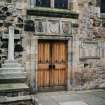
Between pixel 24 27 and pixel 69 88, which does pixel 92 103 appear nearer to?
pixel 69 88

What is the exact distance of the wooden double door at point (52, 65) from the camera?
28.3ft

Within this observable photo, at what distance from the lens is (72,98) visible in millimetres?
7957

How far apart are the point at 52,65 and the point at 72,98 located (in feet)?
5.02

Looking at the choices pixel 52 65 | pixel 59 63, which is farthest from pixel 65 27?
pixel 52 65

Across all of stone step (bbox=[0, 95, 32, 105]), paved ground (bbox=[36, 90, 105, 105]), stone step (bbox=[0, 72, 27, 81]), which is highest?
stone step (bbox=[0, 72, 27, 81])

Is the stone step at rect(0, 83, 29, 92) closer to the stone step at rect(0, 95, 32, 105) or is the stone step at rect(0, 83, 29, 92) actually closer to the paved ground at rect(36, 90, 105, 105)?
the stone step at rect(0, 95, 32, 105)

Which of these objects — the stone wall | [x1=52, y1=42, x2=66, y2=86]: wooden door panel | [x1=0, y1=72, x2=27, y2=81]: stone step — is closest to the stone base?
[x1=0, y1=72, x2=27, y2=81]: stone step

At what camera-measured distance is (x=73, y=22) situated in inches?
350

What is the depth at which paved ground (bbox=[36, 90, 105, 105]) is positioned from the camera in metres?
7.43

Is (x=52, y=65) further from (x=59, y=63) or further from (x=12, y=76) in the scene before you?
(x=12, y=76)

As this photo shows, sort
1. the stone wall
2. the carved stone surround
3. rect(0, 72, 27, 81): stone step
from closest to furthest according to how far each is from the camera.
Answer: rect(0, 72, 27, 81): stone step, the carved stone surround, the stone wall

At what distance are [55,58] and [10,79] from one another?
2.42m

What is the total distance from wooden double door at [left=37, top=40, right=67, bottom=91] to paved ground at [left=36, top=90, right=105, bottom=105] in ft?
1.28

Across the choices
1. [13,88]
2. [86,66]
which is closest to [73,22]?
[86,66]
